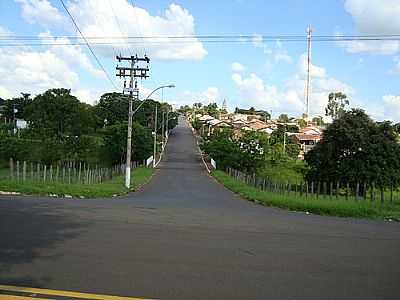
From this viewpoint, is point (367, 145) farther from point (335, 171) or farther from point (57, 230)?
point (57, 230)

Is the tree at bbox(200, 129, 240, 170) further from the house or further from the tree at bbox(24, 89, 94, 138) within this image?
the house

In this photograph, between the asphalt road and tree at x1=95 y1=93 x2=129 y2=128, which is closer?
the asphalt road

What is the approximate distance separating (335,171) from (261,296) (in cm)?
4470

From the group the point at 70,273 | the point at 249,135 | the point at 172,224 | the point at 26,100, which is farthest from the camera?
the point at 26,100

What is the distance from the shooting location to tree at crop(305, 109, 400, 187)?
4822cm

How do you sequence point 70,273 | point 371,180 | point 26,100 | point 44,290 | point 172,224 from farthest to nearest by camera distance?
point 26,100 < point 371,180 < point 172,224 < point 70,273 < point 44,290

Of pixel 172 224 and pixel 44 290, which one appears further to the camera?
pixel 172 224

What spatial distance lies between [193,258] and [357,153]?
144 ft

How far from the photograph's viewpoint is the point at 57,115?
78.9 metres

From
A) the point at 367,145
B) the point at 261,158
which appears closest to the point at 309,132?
the point at 261,158

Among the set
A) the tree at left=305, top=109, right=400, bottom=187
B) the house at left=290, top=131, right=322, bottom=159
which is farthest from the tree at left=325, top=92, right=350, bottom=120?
the tree at left=305, top=109, right=400, bottom=187

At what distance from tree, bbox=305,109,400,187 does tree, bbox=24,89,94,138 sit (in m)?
42.0

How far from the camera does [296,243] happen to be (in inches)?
414

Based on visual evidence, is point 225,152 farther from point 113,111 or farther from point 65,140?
point 113,111
